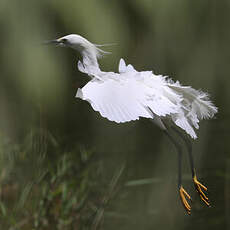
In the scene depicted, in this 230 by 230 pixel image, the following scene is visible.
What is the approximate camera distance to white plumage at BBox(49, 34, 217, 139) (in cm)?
69

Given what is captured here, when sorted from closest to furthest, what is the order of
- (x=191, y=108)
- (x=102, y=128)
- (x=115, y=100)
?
1. (x=115, y=100)
2. (x=191, y=108)
3. (x=102, y=128)

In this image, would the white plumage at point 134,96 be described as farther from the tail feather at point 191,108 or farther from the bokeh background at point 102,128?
the bokeh background at point 102,128

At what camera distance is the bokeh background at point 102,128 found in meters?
1.38

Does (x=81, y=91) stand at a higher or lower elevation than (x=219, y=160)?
higher

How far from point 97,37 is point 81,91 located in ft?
2.45

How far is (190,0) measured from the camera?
158cm

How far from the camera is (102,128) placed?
1664 millimetres

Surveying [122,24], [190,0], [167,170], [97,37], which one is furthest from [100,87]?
[167,170]

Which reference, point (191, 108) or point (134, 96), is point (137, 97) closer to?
point (134, 96)

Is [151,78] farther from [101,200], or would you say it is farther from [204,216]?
[204,216]

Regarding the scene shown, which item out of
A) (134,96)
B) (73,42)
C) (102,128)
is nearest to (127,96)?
(134,96)

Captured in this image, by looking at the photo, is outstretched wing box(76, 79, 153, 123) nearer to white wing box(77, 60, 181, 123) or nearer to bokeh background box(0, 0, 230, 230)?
white wing box(77, 60, 181, 123)

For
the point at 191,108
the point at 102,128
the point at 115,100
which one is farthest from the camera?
the point at 102,128

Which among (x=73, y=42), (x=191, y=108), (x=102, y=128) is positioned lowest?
(x=102, y=128)
